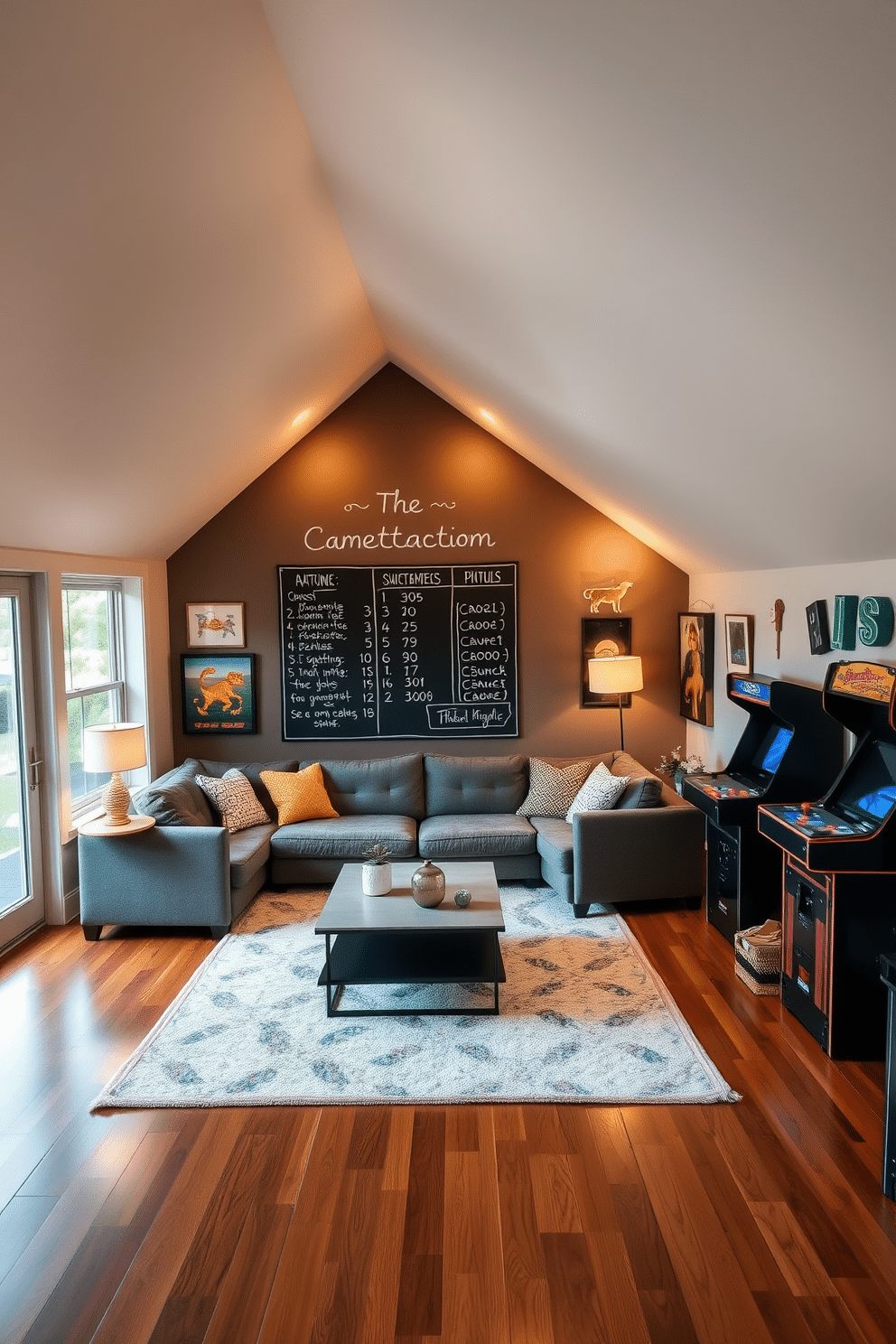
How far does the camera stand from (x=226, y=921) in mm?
5359

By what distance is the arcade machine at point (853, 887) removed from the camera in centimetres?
368

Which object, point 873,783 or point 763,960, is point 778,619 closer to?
point 873,783

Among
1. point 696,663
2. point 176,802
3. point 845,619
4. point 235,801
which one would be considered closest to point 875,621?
point 845,619

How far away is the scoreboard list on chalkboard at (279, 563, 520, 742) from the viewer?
7043 millimetres

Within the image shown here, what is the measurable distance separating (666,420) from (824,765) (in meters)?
1.88

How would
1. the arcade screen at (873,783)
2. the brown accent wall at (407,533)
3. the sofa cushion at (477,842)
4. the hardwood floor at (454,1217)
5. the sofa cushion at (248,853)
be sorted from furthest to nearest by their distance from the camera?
1. the brown accent wall at (407,533)
2. the sofa cushion at (477,842)
3. the sofa cushion at (248,853)
4. the arcade screen at (873,783)
5. the hardwood floor at (454,1217)

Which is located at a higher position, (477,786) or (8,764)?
(8,764)

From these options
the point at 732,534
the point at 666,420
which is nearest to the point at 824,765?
the point at 732,534

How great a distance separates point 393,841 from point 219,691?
1.93 m

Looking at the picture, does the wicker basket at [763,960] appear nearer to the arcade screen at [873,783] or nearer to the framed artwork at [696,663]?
the arcade screen at [873,783]

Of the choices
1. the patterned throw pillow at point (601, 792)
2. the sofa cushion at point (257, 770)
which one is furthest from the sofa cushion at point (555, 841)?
the sofa cushion at point (257, 770)

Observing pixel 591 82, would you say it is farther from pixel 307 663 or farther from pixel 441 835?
pixel 307 663

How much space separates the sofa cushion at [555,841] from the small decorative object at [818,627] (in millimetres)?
1947

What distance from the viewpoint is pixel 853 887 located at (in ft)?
12.2
